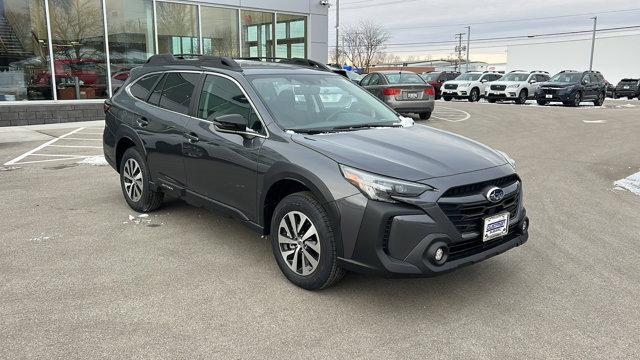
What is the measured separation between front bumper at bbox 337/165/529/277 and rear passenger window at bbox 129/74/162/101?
3.29 metres

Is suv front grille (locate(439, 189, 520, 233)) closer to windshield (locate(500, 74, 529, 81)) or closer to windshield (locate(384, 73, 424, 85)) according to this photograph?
windshield (locate(384, 73, 424, 85))

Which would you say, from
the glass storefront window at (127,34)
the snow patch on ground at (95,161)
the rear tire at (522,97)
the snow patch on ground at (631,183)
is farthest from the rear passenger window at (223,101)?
the rear tire at (522,97)

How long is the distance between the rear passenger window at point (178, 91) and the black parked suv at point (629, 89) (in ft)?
123

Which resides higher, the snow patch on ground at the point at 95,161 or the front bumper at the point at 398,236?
the front bumper at the point at 398,236

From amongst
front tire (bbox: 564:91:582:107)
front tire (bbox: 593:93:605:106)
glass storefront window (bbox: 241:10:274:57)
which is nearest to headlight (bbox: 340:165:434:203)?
glass storefront window (bbox: 241:10:274:57)

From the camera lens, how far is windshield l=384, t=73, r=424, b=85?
1566cm

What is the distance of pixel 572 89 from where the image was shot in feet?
78.8

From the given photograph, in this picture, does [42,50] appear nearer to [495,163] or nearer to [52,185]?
[52,185]

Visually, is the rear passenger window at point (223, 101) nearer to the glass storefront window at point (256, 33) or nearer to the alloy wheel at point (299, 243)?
the alloy wheel at point (299, 243)

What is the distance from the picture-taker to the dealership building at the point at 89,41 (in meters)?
14.5

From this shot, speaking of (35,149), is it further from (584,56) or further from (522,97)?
(584,56)

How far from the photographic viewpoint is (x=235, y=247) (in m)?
4.82

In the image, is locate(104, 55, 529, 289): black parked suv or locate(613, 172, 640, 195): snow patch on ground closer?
locate(104, 55, 529, 289): black parked suv

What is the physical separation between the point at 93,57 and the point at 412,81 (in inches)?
384
